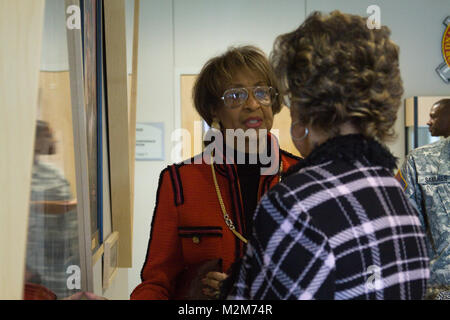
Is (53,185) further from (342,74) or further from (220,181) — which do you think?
(342,74)

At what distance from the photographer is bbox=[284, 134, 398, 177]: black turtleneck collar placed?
25.8 inches

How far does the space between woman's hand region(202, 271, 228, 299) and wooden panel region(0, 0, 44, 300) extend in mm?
612

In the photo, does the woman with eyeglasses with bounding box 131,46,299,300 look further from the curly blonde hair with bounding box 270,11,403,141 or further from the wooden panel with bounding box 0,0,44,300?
the wooden panel with bounding box 0,0,44,300

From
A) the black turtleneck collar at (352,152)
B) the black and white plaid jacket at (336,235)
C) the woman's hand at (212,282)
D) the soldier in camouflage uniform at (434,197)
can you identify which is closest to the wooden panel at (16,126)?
the black and white plaid jacket at (336,235)

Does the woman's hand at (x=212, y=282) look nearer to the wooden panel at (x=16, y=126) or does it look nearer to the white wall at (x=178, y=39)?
the wooden panel at (x=16, y=126)

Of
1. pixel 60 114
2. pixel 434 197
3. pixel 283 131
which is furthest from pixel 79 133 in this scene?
pixel 283 131

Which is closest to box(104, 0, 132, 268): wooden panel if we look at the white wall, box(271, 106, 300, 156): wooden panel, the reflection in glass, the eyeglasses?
the reflection in glass

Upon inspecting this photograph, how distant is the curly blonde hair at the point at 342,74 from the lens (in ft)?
2.21

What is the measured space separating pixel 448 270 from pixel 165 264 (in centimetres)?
101

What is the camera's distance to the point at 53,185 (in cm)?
94

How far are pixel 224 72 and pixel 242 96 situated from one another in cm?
10

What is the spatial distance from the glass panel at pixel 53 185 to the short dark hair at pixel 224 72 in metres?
0.44
